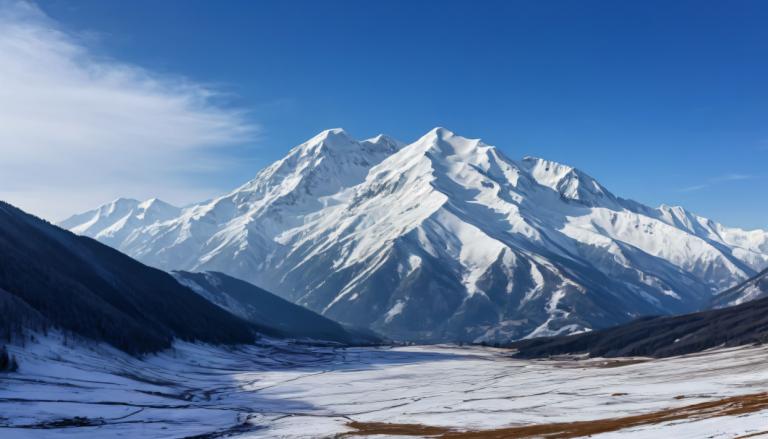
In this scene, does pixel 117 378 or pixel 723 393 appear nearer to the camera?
pixel 723 393

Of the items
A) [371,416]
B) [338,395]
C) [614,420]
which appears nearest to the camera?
[614,420]

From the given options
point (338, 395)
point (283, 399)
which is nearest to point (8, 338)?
point (283, 399)

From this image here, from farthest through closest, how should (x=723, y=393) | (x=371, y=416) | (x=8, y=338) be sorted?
(x=8, y=338), (x=371, y=416), (x=723, y=393)

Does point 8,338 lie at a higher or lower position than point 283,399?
higher

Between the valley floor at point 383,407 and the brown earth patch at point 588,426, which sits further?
the valley floor at point 383,407

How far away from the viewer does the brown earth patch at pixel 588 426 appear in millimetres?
95875

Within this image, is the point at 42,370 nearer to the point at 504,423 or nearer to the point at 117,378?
the point at 117,378

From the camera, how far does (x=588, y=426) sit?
342ft

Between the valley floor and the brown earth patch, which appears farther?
the valley floor

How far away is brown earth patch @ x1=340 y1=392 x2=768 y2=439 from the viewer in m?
95.9

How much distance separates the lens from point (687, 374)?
184m

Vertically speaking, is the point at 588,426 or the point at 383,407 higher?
the point at 588,426

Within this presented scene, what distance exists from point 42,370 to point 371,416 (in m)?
82.4

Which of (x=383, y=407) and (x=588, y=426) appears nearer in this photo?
(x=588, y=426)
